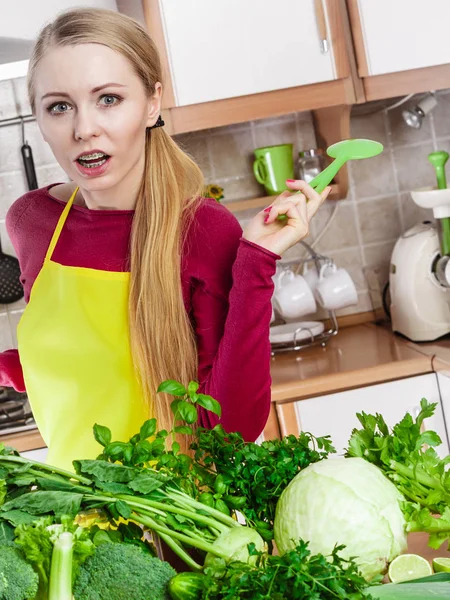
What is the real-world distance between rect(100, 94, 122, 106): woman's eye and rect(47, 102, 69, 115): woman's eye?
0.06 m

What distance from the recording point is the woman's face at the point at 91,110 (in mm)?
1225

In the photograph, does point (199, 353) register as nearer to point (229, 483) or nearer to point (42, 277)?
point (42, 277)

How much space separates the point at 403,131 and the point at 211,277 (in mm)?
1599

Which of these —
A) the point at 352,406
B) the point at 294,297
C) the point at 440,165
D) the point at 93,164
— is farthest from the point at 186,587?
the point at 440,165

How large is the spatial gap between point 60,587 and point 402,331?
1891 millimetres

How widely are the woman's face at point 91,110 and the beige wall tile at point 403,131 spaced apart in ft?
5.08

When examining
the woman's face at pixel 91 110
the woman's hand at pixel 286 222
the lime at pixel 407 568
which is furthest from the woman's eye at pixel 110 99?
the lime at pixel 407 568

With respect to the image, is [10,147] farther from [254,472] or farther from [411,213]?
[254,472]

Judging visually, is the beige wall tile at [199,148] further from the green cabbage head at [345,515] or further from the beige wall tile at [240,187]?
the green cabbage head at [345,515]

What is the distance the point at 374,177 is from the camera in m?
2.70

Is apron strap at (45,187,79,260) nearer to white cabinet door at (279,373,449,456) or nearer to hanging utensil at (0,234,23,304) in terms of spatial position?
white cabinet door at (279,373,449,456)

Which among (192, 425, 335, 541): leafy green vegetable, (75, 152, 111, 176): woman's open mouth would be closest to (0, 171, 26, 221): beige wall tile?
(75, 152, 111, 176): woman's open mouth

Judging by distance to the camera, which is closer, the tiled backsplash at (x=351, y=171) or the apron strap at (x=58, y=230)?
the apron strap at (x=58, y=230)

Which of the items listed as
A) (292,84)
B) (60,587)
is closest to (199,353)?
(60,587)
